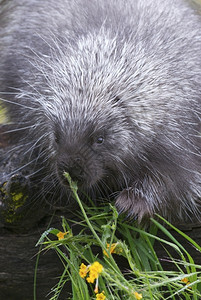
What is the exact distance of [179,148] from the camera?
2707mm

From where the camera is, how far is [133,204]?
2654mm

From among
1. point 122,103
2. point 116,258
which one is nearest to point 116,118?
point 122,103

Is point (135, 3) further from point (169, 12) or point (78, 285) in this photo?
point (78, 285)

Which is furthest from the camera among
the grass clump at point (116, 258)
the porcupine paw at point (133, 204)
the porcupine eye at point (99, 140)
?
the porcupine paw at point (133, 204)

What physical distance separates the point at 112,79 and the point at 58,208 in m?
0.71

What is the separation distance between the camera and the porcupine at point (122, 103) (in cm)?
252

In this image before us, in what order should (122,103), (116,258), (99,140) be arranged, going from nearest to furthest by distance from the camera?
1. (99,140)
2. (122,103)
3. (116,258)

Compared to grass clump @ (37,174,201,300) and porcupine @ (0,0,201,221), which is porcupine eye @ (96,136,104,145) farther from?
grass clump @ (37,174,201,300)

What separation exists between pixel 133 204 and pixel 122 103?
480mm

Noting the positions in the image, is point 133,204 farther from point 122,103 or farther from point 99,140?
point 122,103

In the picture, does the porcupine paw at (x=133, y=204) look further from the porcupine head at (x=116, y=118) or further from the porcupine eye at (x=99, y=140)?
the porcupine eye at (x=99, y=140)

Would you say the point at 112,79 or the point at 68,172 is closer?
the point at 68,172

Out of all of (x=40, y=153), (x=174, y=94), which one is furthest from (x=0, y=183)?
(x=174, y=94)

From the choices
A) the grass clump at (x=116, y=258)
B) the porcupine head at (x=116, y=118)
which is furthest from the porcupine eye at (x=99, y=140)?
the grass clump at (x=116, y=258)
